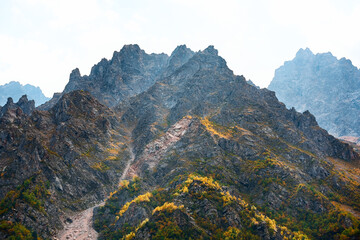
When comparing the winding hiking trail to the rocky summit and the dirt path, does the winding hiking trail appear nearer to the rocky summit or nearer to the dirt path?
the dirt path

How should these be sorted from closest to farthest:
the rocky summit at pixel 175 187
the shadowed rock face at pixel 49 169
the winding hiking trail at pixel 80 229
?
the rocky summit at pixel 175 187
the shadowed rock face at pixel 49 169
the winding hiking trail at pixel 80 229

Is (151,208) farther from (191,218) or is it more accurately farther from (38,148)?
(38,148)

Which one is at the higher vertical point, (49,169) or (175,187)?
(175,187)

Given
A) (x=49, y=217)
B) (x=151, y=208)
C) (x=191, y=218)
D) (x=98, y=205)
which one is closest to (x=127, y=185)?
(x=98, y=205)

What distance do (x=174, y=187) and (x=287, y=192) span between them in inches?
2840

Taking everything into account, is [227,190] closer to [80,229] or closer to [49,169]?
[80,229]

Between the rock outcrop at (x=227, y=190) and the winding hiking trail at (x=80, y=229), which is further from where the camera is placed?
the winding hiking trail at (x=80, y=229)

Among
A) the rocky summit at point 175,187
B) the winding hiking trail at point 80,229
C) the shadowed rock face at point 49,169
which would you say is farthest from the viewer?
the winding hiking trail at point 80,229

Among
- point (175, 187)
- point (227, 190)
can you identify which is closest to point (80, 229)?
point (175, 187)

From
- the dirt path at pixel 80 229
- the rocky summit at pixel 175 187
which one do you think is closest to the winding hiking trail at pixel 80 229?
the dirt path at pixel 80 229

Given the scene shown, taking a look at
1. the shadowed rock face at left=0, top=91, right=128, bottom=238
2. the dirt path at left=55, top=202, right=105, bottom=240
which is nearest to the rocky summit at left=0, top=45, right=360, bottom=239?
the dirt path at left=55, top=202, right=105, bottom=240

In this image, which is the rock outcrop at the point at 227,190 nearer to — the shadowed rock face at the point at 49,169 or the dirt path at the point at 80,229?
the dirt path at the point at 80,229

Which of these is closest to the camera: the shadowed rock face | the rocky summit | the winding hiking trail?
the rocky summit

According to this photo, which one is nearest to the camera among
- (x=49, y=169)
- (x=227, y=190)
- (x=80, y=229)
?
(x=80, y=229)
